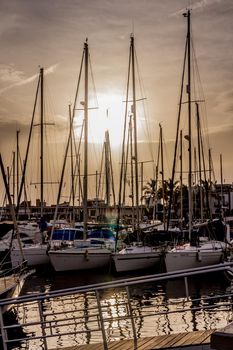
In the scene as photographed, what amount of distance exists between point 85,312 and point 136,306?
2713 millimetres

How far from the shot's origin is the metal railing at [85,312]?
8930 mm

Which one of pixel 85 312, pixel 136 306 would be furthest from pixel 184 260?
pixel 85 312

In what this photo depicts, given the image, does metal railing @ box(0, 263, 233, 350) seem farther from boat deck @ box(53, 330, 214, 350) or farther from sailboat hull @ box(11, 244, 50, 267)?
sailboat hull @ box(11, 244, 50, 267)

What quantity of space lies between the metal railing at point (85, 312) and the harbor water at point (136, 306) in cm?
5

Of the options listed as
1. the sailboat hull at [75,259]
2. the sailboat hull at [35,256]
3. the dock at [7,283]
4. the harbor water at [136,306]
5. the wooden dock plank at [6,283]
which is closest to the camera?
the harbor water at [136,306]

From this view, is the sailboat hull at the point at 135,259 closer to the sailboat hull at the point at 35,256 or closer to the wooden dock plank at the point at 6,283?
the sailboat hull at the point at 35,256

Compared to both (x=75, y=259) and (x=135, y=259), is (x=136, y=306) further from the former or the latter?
(x=75, y=259)

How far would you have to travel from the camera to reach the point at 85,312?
74.3ft

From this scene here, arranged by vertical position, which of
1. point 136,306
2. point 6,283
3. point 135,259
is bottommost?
point 136,306

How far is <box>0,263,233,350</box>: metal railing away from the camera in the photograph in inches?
352

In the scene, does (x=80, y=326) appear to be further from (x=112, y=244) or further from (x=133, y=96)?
(x=133, y=96)

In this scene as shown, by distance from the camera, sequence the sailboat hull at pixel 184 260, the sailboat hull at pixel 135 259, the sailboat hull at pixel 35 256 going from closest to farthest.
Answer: the sailboat hull at pixel 184 260
the sailboat hull at pixel 135 259
the sailboat hull at pixel 35 256

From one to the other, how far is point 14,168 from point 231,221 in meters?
35.8

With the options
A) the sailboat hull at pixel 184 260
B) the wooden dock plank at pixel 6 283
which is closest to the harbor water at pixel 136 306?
the sailboat hull at pixel 184 260
